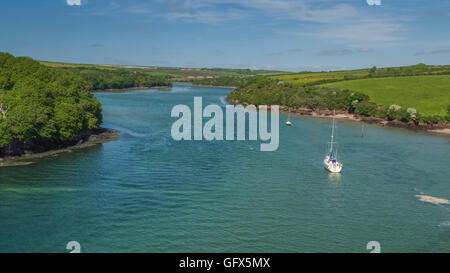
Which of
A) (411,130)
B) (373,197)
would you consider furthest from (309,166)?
(411,130)

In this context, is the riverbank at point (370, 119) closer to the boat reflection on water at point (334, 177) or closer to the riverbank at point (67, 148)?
the boat reflection on water at point (334, 177)

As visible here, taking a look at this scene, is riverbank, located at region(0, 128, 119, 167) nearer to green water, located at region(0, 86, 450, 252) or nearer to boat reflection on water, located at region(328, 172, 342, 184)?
green water, located at region(0, 86, 450, 252)

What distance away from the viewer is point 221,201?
3934 centimetres

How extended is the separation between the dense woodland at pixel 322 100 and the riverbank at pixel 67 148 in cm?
7303

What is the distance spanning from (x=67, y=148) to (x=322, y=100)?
298 ft

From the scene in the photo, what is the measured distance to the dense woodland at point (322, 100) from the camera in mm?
99125

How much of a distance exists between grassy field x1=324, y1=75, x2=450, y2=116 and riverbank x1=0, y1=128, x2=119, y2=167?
8209 centimetres

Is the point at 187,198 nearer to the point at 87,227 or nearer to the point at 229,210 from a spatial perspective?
the point at 229,210

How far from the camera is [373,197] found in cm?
4219

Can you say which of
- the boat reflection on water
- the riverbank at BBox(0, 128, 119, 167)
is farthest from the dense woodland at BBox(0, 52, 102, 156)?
the boat reflection on water

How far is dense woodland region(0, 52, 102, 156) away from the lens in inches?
2053

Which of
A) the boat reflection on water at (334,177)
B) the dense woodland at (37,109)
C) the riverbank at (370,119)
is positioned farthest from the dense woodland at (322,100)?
the dense woodland at (37,109)
